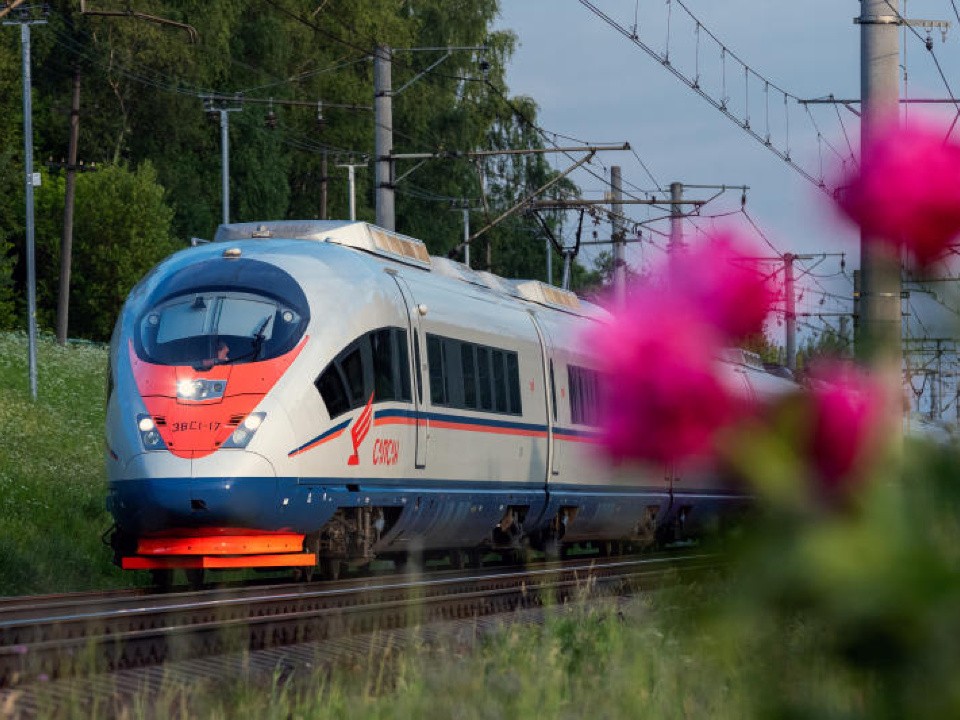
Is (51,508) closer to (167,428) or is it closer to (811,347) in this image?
(167,428)

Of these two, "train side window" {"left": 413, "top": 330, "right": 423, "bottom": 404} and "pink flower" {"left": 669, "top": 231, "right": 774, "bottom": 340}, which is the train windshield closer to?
"train side window" {"left": 413, "top": 330, "right": 423, "bottom": 404}

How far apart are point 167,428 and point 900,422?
12.2 meters

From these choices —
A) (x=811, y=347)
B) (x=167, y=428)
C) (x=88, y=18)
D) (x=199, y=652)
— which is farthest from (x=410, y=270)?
(x=88, y=18)

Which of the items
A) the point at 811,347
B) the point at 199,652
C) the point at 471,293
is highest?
the point at 471,293

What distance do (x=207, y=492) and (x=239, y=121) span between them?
56173 mm

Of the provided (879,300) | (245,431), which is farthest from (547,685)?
(245,431)

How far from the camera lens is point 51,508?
2250 cm

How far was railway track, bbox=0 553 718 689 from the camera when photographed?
891cm

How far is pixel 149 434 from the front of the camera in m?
14.0

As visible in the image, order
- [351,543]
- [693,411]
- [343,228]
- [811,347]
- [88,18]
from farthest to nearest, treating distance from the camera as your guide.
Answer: [88,18] < [343,228] < [351,543] < [811,347] < [693,411]

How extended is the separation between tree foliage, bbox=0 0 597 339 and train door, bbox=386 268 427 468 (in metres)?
45.8

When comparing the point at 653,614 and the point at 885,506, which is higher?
the point at 885,506

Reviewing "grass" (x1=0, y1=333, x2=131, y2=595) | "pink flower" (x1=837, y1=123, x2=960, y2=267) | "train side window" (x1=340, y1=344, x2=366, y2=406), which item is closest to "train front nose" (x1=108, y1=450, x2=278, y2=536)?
"train side window" (x1=340, y1=344, x2=366, y2=406)

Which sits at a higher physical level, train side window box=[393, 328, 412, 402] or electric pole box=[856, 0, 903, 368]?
train side window box=[393, 328, 412, 402]
